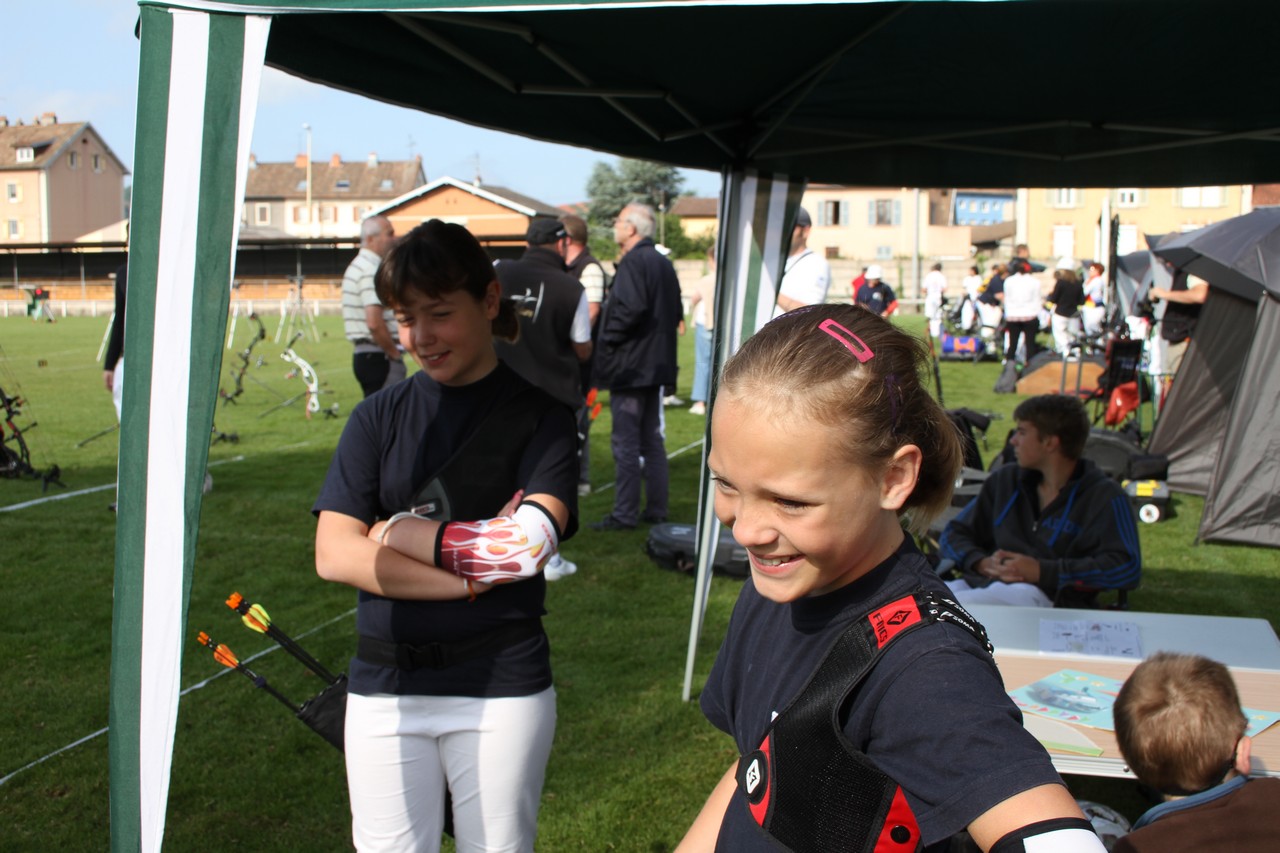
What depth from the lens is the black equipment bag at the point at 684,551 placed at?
6344mm

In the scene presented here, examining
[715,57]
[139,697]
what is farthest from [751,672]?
[715,57]

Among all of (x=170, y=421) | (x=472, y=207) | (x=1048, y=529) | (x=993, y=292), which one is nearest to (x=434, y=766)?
(x=170, y=421)

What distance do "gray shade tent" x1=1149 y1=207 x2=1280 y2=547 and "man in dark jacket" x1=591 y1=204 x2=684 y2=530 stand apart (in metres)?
3.92

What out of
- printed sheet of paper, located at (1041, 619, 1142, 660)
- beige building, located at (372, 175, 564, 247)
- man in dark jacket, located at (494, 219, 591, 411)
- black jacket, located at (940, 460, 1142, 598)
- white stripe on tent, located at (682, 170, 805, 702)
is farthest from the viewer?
beige building, located at (372, 175, 564, 247)

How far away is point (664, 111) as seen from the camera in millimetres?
4035

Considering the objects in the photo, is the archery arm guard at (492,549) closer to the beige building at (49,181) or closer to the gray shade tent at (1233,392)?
the gray shade tent at (1233,392)

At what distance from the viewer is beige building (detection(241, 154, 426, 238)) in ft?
325

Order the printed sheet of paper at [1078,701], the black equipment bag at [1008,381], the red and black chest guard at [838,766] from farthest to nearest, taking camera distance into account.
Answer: the black equipment bag at [1008,381]
the printed sheet of paper at [1078,701]
the red and black chest guard at [838,766]

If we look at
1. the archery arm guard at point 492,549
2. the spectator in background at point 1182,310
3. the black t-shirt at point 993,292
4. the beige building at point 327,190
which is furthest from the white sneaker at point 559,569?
the beige building at point 327,190

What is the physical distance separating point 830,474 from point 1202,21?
2530 millimetres

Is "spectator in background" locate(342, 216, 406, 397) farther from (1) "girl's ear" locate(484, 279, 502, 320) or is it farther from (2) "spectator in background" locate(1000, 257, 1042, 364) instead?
(2) "spectator in background" locate(1000, 257, 1042, 364)

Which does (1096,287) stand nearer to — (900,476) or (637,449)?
(637,449)

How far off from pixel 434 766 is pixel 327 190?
106 metres

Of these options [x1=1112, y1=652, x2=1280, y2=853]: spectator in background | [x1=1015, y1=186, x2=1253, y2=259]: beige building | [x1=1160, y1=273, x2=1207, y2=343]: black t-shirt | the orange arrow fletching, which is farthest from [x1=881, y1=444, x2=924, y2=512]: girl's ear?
[x1=1015, y1=186, x2=1253, y2=259]: beige building
